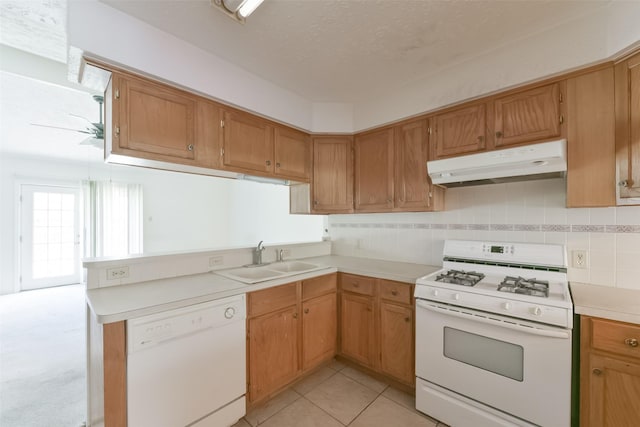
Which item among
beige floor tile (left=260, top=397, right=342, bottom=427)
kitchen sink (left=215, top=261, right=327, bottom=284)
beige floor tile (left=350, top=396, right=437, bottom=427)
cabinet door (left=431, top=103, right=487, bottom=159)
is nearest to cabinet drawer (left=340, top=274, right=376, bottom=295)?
kitchen sink (left=215, top=261, right=327, bottom=284)

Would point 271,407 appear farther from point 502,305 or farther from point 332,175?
point 332,175

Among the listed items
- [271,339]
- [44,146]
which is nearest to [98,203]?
[44,146]

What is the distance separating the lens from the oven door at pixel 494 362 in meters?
1.26

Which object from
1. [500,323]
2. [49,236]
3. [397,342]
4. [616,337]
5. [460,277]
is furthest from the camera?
[49,236]

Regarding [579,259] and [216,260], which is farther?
[216,260]

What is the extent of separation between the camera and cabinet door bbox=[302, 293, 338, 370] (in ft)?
6.77

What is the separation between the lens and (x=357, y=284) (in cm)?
222

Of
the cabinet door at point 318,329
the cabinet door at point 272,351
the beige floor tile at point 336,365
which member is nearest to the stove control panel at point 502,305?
the cabinet door at point 318,329

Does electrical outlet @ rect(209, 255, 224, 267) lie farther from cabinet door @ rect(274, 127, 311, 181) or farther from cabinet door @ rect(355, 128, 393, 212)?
cabinet door @ rect(355, 128, 393, 212)

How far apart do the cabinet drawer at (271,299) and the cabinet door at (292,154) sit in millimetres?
1032

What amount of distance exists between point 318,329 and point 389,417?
30.4 inches

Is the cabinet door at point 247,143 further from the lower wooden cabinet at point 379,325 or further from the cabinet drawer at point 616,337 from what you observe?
the cabinet drawer at point 616,337

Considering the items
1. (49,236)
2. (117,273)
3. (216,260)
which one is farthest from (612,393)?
(49,236)

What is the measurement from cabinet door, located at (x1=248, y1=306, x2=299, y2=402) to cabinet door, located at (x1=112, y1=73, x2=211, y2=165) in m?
1.24
